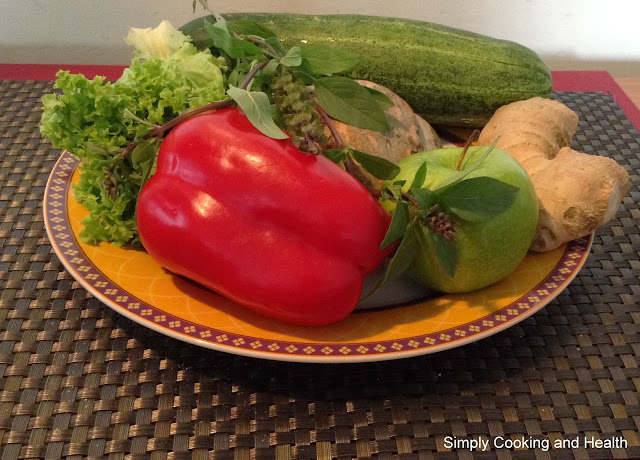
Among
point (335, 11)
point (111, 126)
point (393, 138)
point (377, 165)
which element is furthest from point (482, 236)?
point (335, 11)

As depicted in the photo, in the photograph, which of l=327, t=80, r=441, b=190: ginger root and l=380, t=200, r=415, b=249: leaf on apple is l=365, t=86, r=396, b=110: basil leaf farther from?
l=380, t=200, r=415, b=249: leaf on apple

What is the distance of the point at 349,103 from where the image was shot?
0.86 m

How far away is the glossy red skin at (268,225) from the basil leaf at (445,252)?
7 cm

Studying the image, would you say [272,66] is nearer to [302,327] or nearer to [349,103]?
[349,103]

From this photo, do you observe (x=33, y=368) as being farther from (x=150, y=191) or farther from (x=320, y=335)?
(x=320, y=335)

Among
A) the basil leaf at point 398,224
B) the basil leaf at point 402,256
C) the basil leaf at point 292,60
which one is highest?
the basil leaf at point 292,60

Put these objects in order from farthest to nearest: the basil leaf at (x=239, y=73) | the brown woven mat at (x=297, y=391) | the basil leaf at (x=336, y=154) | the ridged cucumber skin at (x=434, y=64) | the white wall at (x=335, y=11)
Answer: the white wall at (x=335, y=11) < the ridged cucumber skin at (x=434, y=64) < the basil leaf at (x=239, y=73) < the basil leaf at (x=336, y=154) < the brown woven mat at (x=297, y=391)

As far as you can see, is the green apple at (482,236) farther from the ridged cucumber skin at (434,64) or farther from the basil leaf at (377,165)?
the ridged cucumber skin at (434,64)

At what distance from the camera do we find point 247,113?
75 centimetres

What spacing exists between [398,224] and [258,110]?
0.23m

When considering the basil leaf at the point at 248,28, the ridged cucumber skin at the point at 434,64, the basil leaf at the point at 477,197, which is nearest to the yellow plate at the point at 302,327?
the basil leaf at the point at 477,197

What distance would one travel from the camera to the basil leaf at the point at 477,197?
29.0 inches

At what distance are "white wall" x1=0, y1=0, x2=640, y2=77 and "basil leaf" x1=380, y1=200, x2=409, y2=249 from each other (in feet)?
4.58

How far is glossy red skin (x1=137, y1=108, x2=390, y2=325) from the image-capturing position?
73 centimetres
